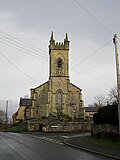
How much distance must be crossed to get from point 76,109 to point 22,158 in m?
59.9

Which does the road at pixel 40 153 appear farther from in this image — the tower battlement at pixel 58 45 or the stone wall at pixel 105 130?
the tower battlement at pixel 58 45

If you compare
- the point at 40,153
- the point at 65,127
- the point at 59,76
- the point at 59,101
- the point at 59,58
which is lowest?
the point at 65,127

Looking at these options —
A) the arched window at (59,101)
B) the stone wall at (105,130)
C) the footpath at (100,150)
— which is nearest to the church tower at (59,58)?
the arched window at (59,101)

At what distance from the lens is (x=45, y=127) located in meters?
51.1

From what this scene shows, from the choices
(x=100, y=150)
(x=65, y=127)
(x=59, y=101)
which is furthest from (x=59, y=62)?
(x=100, y=150)

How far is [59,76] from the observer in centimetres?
7338

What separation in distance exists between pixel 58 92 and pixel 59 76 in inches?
161

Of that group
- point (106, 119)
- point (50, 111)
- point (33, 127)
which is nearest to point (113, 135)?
point (106, 119)

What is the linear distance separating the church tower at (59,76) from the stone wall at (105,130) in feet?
133

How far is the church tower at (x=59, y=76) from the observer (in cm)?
7094

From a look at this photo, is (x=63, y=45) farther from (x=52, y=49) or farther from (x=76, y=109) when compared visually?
(x=76, y=109)

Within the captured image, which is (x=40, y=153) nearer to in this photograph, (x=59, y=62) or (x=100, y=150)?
(x=100, y=150)

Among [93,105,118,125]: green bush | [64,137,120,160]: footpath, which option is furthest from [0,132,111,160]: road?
[93,105,118,125]: green bush

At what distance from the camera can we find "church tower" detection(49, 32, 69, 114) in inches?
2793
